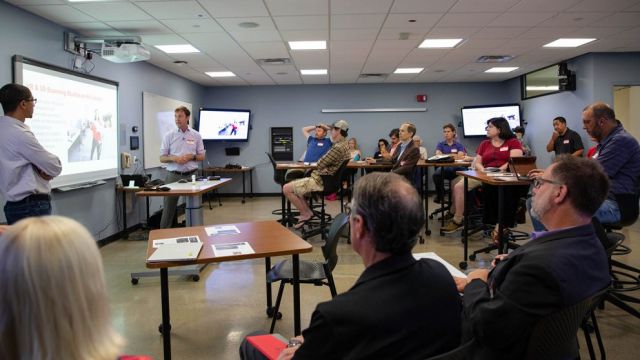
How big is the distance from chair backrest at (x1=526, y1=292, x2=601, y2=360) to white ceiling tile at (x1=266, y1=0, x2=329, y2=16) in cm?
365

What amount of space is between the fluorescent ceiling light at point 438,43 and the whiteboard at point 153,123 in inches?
165

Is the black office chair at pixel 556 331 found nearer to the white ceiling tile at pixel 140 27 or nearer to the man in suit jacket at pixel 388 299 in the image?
the man in suit jacket at pixel 388 299

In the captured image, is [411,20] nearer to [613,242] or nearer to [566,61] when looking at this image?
[613,242]

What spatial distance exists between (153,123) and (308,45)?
3.01m

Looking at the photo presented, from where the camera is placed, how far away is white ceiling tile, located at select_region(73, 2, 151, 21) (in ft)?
13.3

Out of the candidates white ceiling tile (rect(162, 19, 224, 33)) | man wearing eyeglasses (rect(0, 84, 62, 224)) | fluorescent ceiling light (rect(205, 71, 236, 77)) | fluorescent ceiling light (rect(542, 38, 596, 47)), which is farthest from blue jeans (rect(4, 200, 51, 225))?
fluorescent ceiling light (rect(542, 38, 596, 47))

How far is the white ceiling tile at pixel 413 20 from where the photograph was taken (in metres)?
4.57

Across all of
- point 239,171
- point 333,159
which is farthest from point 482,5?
point 239,171

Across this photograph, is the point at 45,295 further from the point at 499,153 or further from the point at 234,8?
the point at 499,153

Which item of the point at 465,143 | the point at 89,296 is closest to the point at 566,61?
the point at 465,143

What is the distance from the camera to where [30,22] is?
13.9 feet

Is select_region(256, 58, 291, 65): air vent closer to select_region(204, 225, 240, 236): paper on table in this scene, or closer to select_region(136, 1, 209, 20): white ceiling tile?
select_region(136, 1, 209, 20): white ceiling tile

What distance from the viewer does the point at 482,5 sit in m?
4.28

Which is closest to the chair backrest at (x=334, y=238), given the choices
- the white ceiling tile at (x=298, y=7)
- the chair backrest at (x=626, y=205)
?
the chair backrest at (x=626, y=205)
